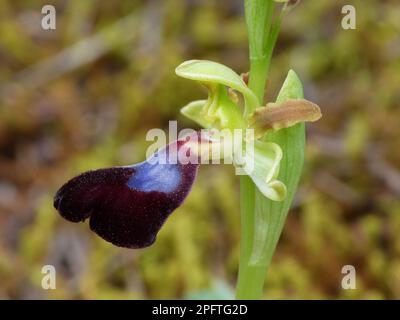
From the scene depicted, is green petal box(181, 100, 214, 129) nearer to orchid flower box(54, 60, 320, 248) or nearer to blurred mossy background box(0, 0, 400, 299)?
orchid flower box(54, 60, 320, 248)

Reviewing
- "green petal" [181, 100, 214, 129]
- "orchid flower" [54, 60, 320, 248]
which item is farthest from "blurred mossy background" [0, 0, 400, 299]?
"orchid flower" [54, 60, 320, 248]

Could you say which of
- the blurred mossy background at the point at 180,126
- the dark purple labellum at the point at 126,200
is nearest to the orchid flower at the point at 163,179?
the dark purple labellum at the point at 126,200

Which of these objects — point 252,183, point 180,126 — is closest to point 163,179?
point 252,183

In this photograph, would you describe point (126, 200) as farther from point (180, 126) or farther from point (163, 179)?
point (180, 126)

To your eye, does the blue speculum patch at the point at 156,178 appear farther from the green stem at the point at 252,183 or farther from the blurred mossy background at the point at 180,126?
the blurred mossy background at the point at 180,126

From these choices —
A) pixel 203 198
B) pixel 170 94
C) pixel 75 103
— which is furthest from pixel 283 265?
pixel 75 103
